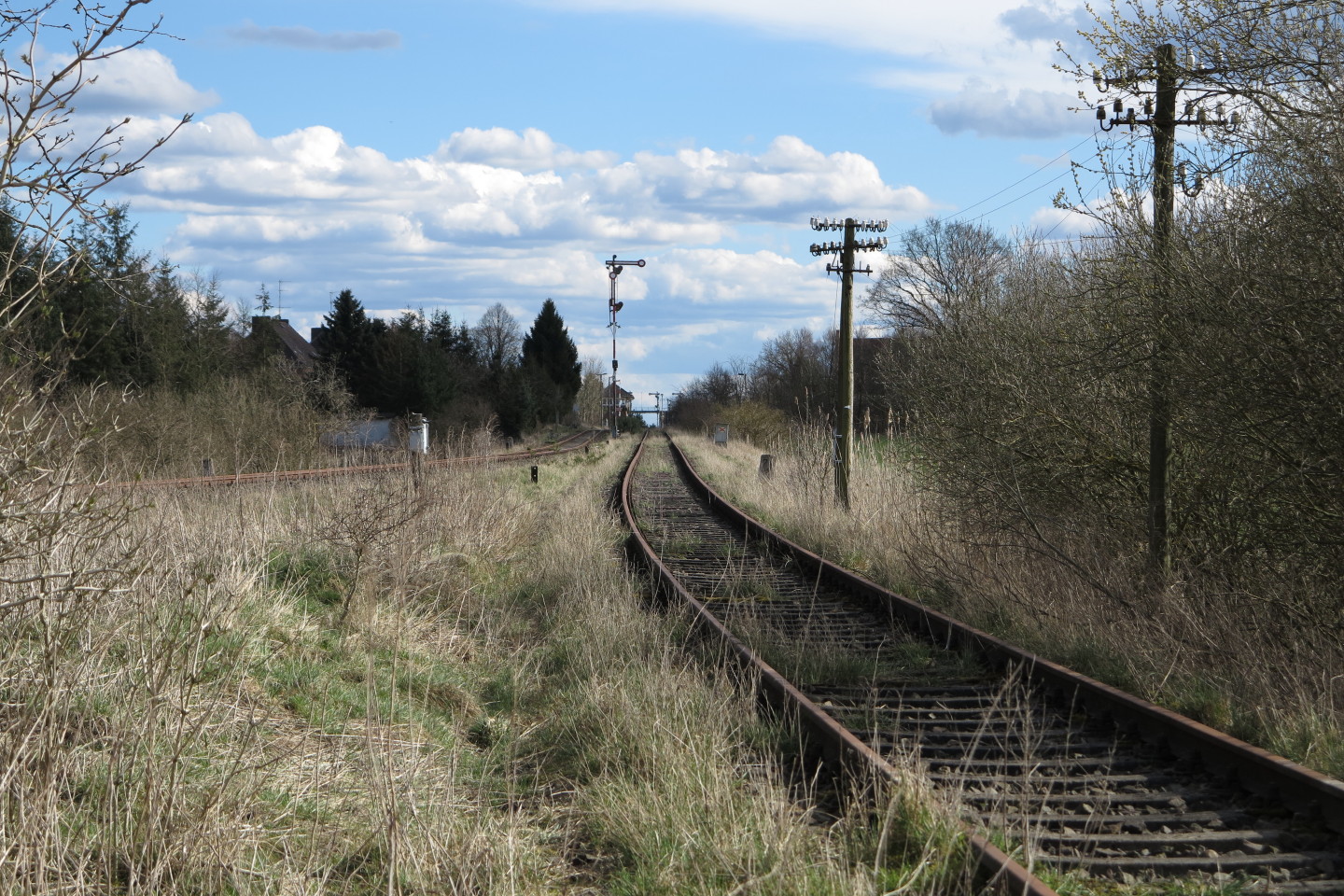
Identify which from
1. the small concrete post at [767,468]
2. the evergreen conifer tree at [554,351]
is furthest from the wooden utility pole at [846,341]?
the evergreen conifer tree at [554,351]

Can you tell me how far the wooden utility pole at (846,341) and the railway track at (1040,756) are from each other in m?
9.41

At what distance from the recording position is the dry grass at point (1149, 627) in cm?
589

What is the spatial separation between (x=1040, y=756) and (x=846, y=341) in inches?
637

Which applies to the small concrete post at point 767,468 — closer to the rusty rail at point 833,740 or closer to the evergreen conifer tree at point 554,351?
the rusty rail at point 833,740

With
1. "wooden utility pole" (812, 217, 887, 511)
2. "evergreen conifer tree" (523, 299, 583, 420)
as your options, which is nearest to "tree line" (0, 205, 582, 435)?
→ "evergreen conifer tree" (523, 299, 583, 420)

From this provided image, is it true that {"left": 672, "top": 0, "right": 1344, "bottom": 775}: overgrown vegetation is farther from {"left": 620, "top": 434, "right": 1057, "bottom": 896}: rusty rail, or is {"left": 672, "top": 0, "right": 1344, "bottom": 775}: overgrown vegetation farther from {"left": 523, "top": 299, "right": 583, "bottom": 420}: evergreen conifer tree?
{"left": 523, "top": 299, "right": 583, "bottom": 420}: evergreen conifer tree

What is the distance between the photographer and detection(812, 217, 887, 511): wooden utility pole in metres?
19.8

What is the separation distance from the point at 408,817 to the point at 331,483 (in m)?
9.08

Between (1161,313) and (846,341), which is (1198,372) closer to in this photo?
(1161,313)

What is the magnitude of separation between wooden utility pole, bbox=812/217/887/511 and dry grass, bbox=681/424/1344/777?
4639mm

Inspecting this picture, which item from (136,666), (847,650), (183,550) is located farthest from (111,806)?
(847,650)

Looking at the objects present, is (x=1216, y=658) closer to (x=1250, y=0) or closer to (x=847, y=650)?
(x=847, y=650)

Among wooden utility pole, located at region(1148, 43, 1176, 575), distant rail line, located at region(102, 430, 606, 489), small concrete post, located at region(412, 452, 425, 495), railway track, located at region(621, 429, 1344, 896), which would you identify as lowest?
railway track, located at region(621, 429, 1344, 896)

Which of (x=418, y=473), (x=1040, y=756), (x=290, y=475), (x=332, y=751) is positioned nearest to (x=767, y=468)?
(x=290, y=475)
